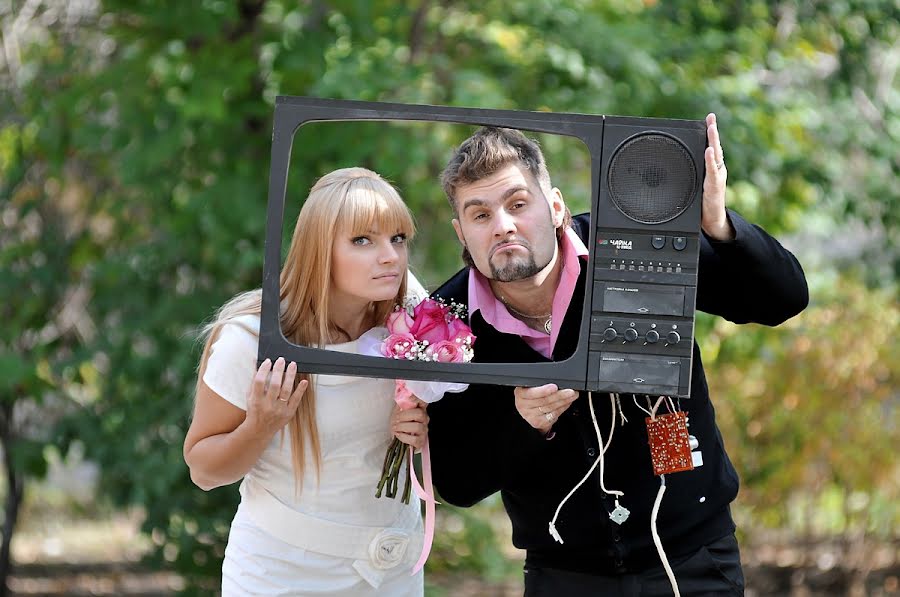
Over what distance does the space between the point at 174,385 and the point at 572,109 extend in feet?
6.67

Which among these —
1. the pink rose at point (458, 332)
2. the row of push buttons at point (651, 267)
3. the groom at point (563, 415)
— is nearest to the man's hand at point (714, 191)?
the groom at point (563, 415)

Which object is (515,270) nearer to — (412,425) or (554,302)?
(554,302)

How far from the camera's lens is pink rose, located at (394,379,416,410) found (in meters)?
2.36

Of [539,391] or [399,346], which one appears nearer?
[539,391]

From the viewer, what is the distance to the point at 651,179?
2.12 metres

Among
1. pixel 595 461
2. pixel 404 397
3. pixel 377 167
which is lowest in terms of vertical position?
pixel 595 461

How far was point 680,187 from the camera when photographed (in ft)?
6.99

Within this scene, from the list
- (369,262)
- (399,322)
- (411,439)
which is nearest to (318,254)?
(369,262)

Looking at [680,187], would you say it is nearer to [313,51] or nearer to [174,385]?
[313,51]

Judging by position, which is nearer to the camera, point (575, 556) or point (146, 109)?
point (575, 556)

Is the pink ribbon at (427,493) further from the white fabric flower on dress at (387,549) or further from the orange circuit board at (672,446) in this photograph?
the orange circuit board at (672,446)

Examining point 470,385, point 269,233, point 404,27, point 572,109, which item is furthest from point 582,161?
point 269,233

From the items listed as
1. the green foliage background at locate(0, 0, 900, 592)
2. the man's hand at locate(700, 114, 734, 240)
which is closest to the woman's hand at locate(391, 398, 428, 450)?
the man's hand at locate(700, 114, 734, 240)

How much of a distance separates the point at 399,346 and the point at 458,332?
0.41 ft
